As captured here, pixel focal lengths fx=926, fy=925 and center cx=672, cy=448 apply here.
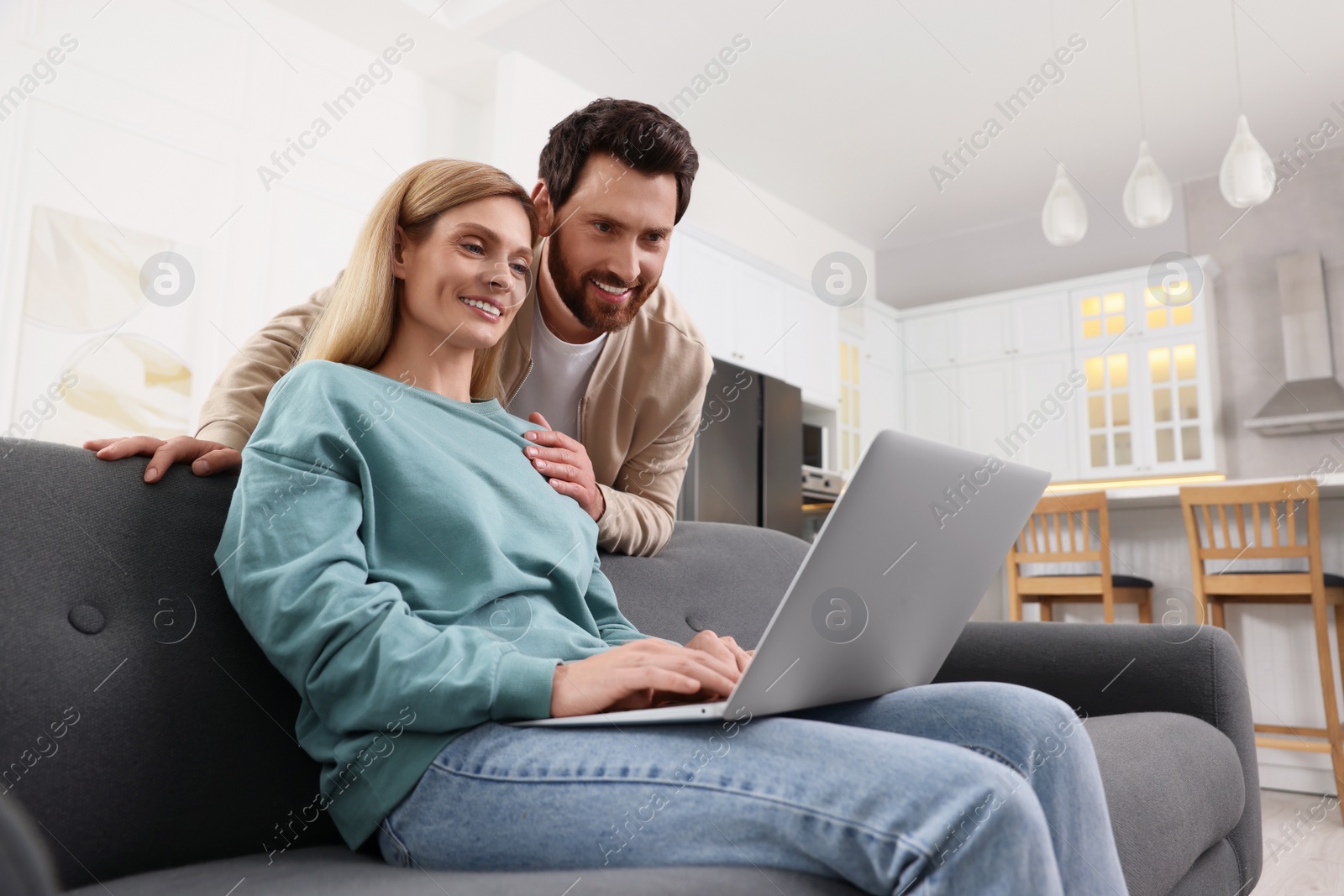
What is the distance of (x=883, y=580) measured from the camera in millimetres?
755

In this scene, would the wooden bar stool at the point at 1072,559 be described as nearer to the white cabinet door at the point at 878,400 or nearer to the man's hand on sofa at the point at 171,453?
the white cabinet door at the point at 878,400

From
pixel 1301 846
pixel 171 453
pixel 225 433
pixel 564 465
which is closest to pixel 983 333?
pixel 1301 846

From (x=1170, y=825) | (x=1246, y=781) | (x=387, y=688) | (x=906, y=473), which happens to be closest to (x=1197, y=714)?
(x=1246, y=781)

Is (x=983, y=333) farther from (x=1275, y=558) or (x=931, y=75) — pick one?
(x=1275, y=558)

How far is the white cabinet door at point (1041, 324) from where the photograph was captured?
5547mm

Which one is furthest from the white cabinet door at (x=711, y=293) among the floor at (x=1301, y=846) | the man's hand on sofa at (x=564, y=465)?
the man's hand on sofa at (x=564, y=465)

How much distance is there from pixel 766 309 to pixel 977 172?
1.49 metres

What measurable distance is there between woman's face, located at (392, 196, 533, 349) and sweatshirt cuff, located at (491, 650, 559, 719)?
46 cm

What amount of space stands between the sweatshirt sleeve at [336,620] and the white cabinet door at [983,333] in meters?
5.48

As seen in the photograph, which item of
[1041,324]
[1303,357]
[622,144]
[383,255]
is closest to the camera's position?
[383,255]

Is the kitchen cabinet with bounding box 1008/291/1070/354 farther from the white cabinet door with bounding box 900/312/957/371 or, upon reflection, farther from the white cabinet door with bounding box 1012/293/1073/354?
the white cabinet door with bounding box 900/312/957/371

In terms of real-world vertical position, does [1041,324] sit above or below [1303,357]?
above

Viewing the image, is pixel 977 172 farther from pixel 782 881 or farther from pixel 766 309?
pixel 782 881

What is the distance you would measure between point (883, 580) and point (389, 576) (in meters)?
0.45
